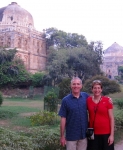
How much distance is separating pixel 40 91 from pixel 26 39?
913 centimetres

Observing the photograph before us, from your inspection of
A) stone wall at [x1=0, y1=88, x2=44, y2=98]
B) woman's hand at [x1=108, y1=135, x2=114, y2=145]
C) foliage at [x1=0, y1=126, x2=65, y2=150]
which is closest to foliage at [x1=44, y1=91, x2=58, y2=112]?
foliage at [x1=0, y1=126, x2=65, y2=150]

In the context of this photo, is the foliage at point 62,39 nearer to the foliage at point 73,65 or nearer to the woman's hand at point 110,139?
the foliage at point 73,65

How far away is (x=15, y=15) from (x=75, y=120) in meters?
36.9

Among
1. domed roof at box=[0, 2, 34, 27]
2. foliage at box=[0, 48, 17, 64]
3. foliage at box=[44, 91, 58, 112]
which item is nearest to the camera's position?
foliage at box=[44, 91, 58, 112]

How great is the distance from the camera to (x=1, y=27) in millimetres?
35844

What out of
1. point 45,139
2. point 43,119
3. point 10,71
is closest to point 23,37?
point 10,71

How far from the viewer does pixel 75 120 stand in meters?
3.33

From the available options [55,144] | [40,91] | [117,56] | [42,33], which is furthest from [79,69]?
[55,144]

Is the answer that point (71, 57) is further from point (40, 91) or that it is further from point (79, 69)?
point (40, 91)

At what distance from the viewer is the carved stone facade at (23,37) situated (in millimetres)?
34125

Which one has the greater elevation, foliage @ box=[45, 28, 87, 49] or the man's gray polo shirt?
foliage @ box=[45, 28, 87, 49]

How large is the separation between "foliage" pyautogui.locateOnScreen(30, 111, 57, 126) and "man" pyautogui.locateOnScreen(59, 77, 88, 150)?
5.82 m

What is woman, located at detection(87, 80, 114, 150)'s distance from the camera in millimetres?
3283

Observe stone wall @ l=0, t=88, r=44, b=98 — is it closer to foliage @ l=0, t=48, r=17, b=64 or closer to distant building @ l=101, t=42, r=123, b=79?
foliage @ l=0, t=48, r=17, b=64
